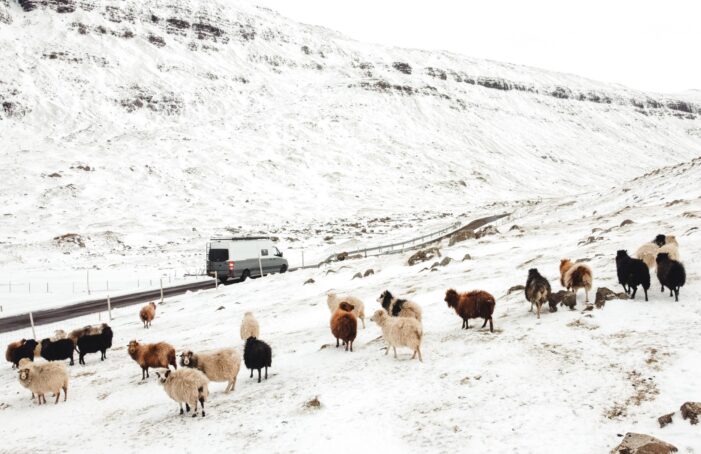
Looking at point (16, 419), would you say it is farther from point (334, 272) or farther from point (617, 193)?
point (617, 193)

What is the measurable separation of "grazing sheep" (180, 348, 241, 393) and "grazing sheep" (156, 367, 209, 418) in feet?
2.24

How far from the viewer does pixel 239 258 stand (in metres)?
32.2

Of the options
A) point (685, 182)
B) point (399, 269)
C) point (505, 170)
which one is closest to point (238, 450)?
point (399, 269)

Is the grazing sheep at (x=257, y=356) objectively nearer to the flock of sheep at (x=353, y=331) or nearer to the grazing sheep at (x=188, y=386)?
the flock of sheep at (x=353, y=331)

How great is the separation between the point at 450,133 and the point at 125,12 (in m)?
112

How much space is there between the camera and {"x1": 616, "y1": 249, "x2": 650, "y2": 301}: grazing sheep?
10.1 m

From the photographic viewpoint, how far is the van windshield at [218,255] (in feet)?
104

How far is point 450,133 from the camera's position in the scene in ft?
454

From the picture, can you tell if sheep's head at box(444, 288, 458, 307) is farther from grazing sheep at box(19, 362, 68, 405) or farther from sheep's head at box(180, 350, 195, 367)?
grazing sheep at box(19, 362, 68, 405)

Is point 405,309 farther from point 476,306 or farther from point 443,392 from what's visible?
point 443,392

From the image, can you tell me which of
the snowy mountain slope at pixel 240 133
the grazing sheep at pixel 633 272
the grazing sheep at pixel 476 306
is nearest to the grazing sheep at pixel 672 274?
the grazing sheep at pixel 633 272

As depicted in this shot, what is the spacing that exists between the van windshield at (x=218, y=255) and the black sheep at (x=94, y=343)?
17.6m

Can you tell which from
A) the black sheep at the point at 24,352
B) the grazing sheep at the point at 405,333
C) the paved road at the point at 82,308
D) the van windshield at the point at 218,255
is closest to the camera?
the grazing sheep at the point at 405,333

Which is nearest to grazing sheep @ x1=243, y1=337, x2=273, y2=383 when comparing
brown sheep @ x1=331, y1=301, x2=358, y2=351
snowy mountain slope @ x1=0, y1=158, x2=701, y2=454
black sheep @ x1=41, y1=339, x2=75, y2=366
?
snowy mountain slope @ x1=0, y1=158, x2=701, y2=454
